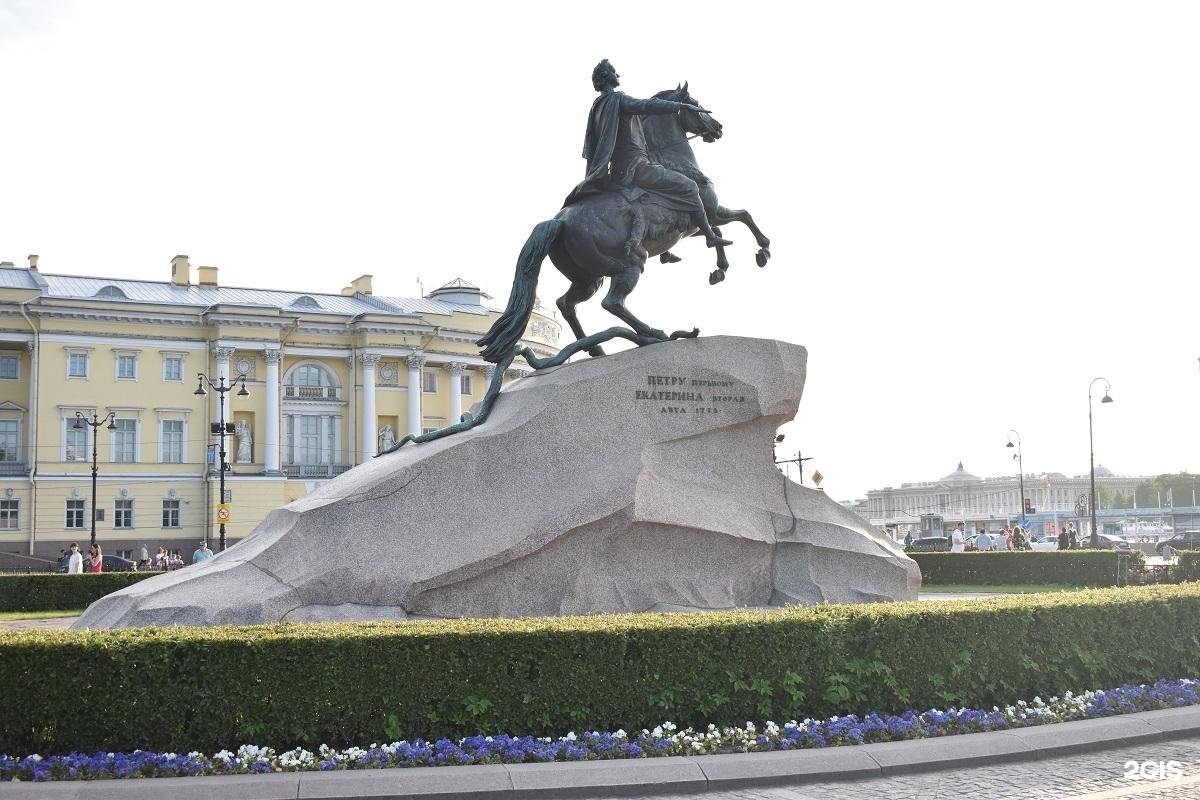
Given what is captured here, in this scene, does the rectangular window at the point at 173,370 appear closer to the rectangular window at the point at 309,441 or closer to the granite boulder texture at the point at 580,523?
the rectangular window at the point at 309,441

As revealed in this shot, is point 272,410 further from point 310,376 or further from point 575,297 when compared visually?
point 575,297

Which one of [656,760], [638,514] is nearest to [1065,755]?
[656,760]

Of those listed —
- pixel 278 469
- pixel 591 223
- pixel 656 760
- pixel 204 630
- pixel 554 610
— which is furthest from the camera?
pixel 278 469

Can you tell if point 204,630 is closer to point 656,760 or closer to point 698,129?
point 656,760

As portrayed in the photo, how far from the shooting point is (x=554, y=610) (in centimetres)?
1112

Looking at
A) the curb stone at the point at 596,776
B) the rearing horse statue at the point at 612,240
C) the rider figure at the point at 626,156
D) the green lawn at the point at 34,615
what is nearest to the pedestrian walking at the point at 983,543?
the green lawn at the point at 34,615

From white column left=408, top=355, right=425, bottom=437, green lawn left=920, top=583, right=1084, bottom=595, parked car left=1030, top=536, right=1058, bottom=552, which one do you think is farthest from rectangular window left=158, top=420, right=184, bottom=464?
green lawn left=920, top=583, right=1084, bottom=595

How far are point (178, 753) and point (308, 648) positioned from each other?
1019mm

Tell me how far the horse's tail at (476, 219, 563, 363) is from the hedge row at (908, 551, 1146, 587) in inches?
621

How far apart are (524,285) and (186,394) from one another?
55.5 m

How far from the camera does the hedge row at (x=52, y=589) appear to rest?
76.5 ft

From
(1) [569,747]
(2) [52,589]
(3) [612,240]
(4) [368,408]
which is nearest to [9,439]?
(4) [368,408]

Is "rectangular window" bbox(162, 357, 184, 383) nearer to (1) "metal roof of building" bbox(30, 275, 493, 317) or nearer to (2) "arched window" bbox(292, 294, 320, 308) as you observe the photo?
(1) "metal roof of building" bbox(30, 275, 493, 317)

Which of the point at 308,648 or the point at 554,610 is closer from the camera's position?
the point at 308,648
